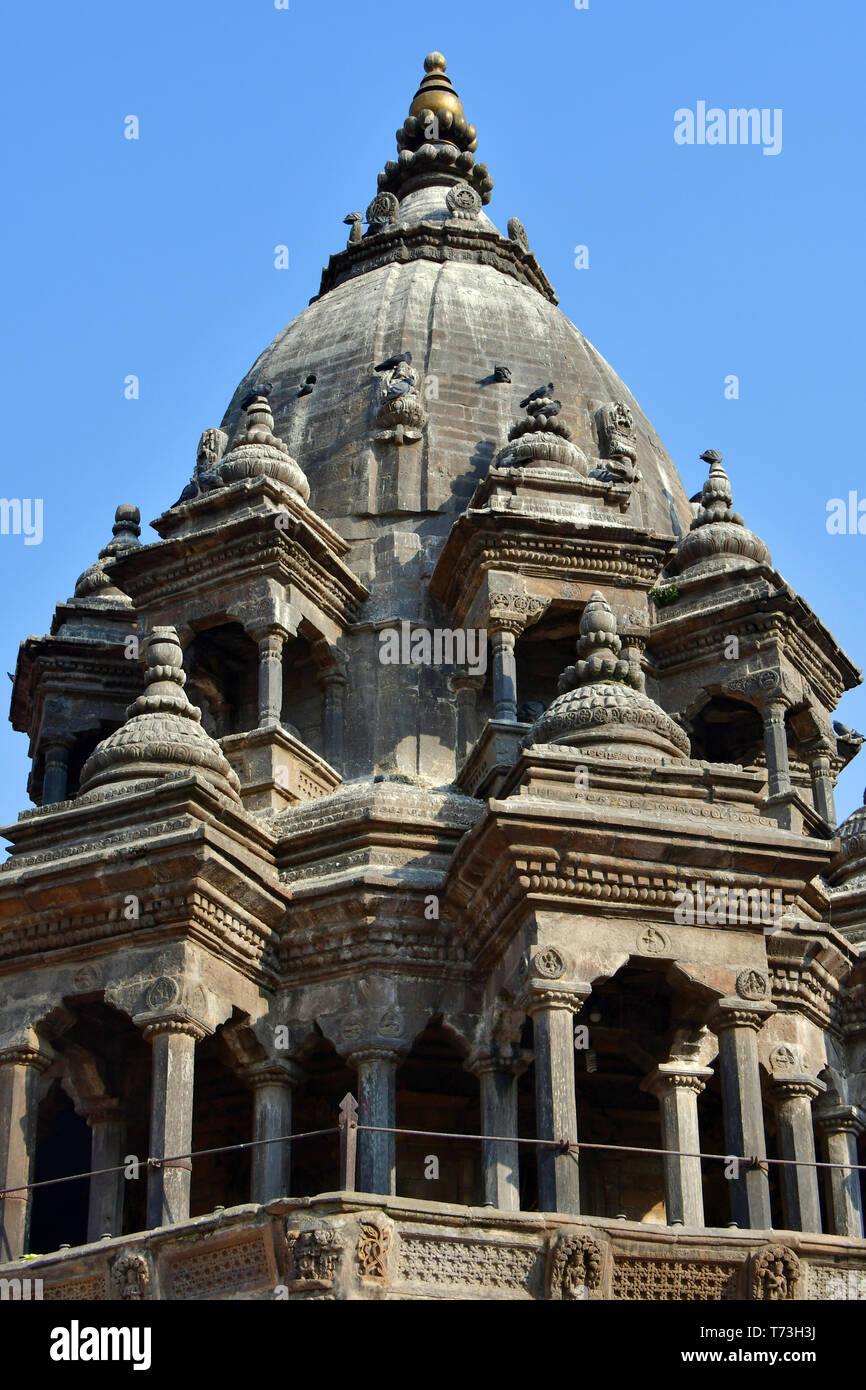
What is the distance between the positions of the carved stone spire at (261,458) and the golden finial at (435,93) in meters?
12.9

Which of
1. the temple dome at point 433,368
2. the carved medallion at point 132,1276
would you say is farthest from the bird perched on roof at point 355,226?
the carved medallion at point 132,1276

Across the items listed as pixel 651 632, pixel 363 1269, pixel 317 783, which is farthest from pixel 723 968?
pixel 651 632

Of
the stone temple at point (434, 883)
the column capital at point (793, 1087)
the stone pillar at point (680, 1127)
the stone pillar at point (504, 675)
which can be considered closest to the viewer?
the stone temple at point (434, 883)

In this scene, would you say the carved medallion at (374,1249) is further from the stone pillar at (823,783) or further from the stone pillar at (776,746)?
the stone pillar at (823,783)

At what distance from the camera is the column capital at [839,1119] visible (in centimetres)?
2772

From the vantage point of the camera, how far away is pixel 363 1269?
1870 centimetres

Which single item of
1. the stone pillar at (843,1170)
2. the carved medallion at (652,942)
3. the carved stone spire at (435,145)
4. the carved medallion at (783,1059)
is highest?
the carved stone spire at (435,145)

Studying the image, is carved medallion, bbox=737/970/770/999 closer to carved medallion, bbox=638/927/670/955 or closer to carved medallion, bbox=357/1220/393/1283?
carved medallion, bbox=638/927/670/955

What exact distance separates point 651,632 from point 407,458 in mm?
4917

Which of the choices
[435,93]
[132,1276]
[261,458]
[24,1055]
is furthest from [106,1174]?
[435,93]

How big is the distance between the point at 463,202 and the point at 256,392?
7.88 metres

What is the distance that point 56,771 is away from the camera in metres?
35.2

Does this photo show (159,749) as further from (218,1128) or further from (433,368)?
(433,368)

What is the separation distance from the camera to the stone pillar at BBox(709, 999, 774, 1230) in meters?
22.4
